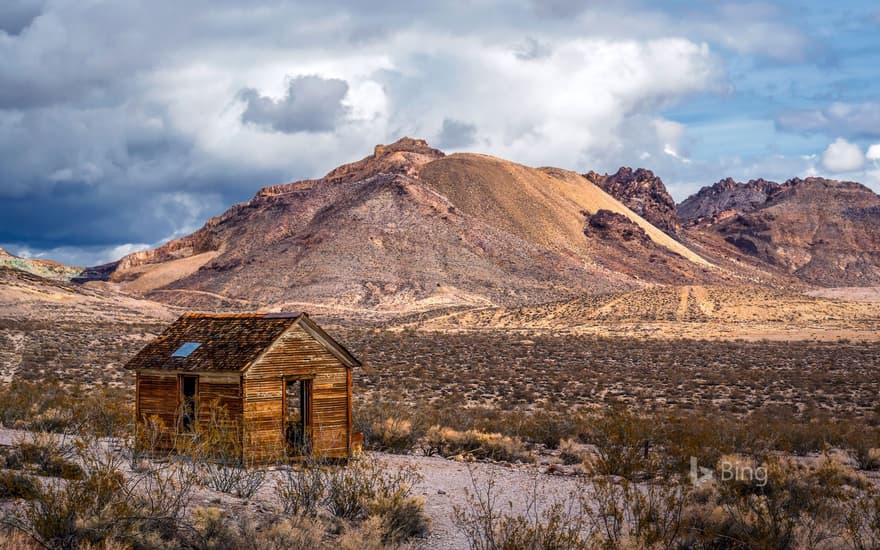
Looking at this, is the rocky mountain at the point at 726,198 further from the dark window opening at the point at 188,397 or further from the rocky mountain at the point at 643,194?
the dark window opening at the point at 188,397

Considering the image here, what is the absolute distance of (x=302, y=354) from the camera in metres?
13.4

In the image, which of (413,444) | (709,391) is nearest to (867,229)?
(709,391)

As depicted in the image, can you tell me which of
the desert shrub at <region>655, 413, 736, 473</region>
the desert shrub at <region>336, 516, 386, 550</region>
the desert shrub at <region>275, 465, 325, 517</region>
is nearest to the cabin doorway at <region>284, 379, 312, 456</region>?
the desert shrub at <region>275, 465, 325, 517</region>

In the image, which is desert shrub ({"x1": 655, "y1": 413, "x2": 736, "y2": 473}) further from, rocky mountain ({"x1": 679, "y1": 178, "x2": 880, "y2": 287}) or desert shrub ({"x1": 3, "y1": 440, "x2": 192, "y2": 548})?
rocky mountain ({"x1": 679, "y1": 178, "x2": 880, "y2": 287})

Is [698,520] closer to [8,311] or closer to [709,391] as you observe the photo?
[709,391]

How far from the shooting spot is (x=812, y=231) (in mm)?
138500

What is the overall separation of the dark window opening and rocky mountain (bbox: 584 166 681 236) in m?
131

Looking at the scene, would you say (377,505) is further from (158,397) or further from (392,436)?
(392,436)

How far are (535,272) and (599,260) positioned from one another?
15.4 meters

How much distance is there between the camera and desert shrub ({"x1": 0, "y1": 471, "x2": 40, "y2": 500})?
8234 millimetres

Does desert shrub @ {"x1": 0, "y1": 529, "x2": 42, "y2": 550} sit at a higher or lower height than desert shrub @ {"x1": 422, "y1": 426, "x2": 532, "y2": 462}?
higher

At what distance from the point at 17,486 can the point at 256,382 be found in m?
4.72

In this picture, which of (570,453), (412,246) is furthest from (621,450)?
(412,246)

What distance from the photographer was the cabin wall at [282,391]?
1268 centimetres
